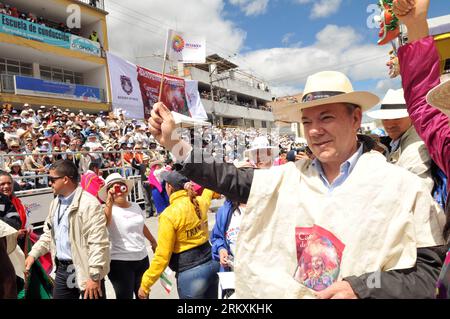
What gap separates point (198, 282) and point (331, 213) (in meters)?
1.91

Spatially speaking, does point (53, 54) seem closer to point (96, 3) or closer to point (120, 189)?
point (96, 3)

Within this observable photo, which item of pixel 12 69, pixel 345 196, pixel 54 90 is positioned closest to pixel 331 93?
pixel 345 196

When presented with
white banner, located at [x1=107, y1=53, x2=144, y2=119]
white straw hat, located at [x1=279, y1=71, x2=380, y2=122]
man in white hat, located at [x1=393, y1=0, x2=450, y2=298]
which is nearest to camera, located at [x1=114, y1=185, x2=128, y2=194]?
white straw hat, located at [x1=279, y1=71, x2=380, y2=122]

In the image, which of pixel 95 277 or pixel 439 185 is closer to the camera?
pixel 439 185

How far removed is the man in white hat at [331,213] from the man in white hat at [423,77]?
8.2 inches

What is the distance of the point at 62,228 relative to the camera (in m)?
3.22

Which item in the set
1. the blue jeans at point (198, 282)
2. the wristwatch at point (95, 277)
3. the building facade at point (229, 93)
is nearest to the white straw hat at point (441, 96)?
the blue jeans at point (198, 282)

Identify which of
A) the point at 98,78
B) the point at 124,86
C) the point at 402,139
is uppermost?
the point at 98,78

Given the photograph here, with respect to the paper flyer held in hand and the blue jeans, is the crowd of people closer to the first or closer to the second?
the paper flyer held in hand

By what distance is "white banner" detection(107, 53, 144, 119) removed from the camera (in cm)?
1588

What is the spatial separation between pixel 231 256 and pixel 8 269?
66.8 inches

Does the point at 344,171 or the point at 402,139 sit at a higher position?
the point at 402,139

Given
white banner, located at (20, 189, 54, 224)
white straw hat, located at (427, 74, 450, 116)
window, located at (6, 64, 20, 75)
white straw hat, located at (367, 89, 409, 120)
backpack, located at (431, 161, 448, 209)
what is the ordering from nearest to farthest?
white straw hat, located at (427, 74, 450, 116), backpack, located at (431, 161, 448, 209), white straw hat, located at (367, 89, 409, 120), white banner, located at (20, 189, 54, 224), window, located at (6, 64, 20, 75)

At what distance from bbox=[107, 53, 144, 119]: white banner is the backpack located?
51.3ft
